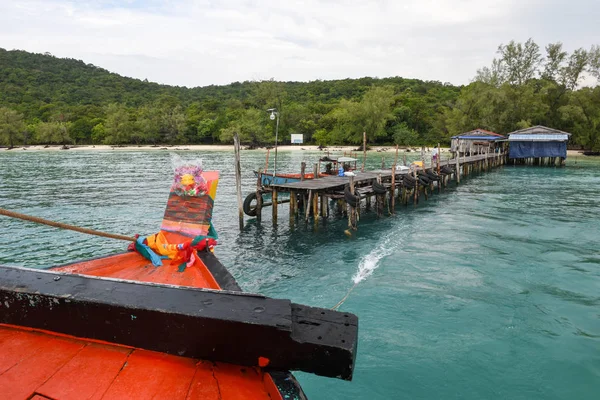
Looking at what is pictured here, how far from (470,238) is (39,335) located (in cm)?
1431

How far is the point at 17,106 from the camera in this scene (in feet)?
297

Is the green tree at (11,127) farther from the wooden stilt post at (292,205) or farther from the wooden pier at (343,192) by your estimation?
the wooden stilt post at (292,205)

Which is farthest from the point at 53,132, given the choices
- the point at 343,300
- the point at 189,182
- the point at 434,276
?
the point at 434,276

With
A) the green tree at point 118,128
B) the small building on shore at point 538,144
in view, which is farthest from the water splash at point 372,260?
the green tree at point 118,128

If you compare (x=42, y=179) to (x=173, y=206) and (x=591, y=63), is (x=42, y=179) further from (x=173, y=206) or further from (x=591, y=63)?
(x=591, y=63)

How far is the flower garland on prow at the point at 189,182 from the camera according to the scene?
7.51 meters

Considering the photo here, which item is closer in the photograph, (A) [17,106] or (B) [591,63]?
(B) [591,63]

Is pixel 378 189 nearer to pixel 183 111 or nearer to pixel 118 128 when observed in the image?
pixel 118 128

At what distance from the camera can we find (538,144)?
151 ft

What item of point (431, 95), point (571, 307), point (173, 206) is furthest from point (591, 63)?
point (173, 206)

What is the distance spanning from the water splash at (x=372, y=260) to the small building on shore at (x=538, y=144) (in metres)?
37.9

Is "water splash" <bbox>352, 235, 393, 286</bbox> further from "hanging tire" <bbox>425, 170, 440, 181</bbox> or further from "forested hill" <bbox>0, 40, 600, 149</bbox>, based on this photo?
"forested hill" <bbox>0, 40, 600, 149</bbox>

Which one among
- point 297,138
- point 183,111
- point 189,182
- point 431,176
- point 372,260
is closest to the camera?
point 189,182

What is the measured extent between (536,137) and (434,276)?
40997 millimetres
